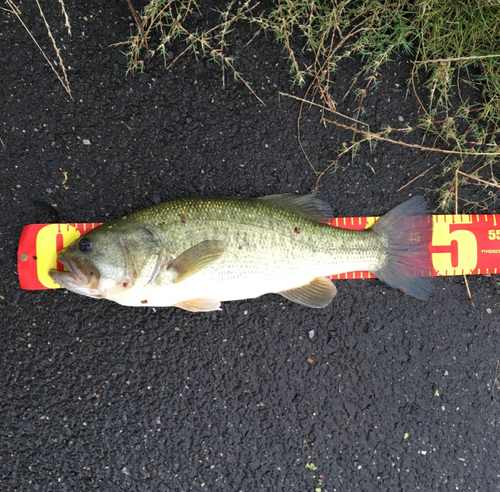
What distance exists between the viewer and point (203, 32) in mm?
2834

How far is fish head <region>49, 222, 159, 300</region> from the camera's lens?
7.82ft

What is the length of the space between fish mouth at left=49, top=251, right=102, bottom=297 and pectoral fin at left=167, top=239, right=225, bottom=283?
0.48 m

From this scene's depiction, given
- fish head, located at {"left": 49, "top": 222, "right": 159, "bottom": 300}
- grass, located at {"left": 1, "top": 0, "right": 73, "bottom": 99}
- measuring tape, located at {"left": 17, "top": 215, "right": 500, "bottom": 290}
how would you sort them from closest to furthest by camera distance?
fish head, located at {"left": 49, "top": 222, "right": 159, "bottom": 300} → grass, located at {"left": 1, "top": 0, "right": 73, "bottom": 99} → measuring tape, located at {"left": 17, "top": 215, "right": 500, "bottom": 290}

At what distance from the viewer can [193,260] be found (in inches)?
95.6

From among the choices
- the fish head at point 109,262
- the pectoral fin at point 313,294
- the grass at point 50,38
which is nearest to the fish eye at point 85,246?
the fish head at point 109,262

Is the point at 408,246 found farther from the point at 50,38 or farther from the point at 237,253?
the point at 50,38

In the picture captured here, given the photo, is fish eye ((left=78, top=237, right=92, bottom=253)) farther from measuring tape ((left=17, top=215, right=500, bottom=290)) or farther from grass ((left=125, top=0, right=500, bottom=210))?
measuring tape ((left=17, top=215, right=500, bottom=290))

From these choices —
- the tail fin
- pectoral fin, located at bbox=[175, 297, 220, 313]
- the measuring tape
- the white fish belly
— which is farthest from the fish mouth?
the tail fin

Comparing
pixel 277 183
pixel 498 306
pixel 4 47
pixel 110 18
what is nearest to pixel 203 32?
pixel 110 18

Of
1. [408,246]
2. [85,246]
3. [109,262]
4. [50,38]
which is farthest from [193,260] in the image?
[50,38]

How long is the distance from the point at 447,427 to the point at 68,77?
390cm

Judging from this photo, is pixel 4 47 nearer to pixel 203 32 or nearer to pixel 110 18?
pixel 110 18

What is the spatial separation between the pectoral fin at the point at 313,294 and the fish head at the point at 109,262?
99 cm

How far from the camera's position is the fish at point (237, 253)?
2.41 m
